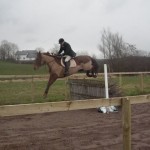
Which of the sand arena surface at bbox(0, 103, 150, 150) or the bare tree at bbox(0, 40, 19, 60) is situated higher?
the bare tree at bbox(0, 40, 19, 60)

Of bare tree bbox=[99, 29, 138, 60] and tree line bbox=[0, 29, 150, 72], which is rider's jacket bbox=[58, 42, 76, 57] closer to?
tree line bbox=[0, 29, 150, 72]

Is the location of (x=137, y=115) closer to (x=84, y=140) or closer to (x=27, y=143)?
(x=84, y=140)

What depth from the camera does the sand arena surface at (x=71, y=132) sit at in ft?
20.7

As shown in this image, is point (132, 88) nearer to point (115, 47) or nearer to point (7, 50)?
point (115, 47)

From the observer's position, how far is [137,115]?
32.8 ft

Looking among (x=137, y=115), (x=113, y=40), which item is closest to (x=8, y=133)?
(x=137, y=115)

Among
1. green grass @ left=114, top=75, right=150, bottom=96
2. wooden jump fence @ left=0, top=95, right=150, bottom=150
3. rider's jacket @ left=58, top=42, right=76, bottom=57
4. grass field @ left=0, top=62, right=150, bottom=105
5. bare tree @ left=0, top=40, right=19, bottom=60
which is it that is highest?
bare tree @ left=0, top=40, right=19, bottom=60

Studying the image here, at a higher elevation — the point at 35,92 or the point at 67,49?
the point at 67,49

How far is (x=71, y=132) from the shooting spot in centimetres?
748

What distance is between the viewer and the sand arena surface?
630cm

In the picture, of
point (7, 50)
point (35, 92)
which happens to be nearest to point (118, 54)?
point (35, 92)

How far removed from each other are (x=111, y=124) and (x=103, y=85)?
330cm

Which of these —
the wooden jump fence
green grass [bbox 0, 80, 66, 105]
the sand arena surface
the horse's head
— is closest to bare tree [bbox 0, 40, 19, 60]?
green grass [bbox 0, 80, 66, 105]

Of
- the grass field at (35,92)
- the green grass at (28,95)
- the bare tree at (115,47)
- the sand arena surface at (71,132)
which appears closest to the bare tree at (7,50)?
the bare tree at (115,47)
